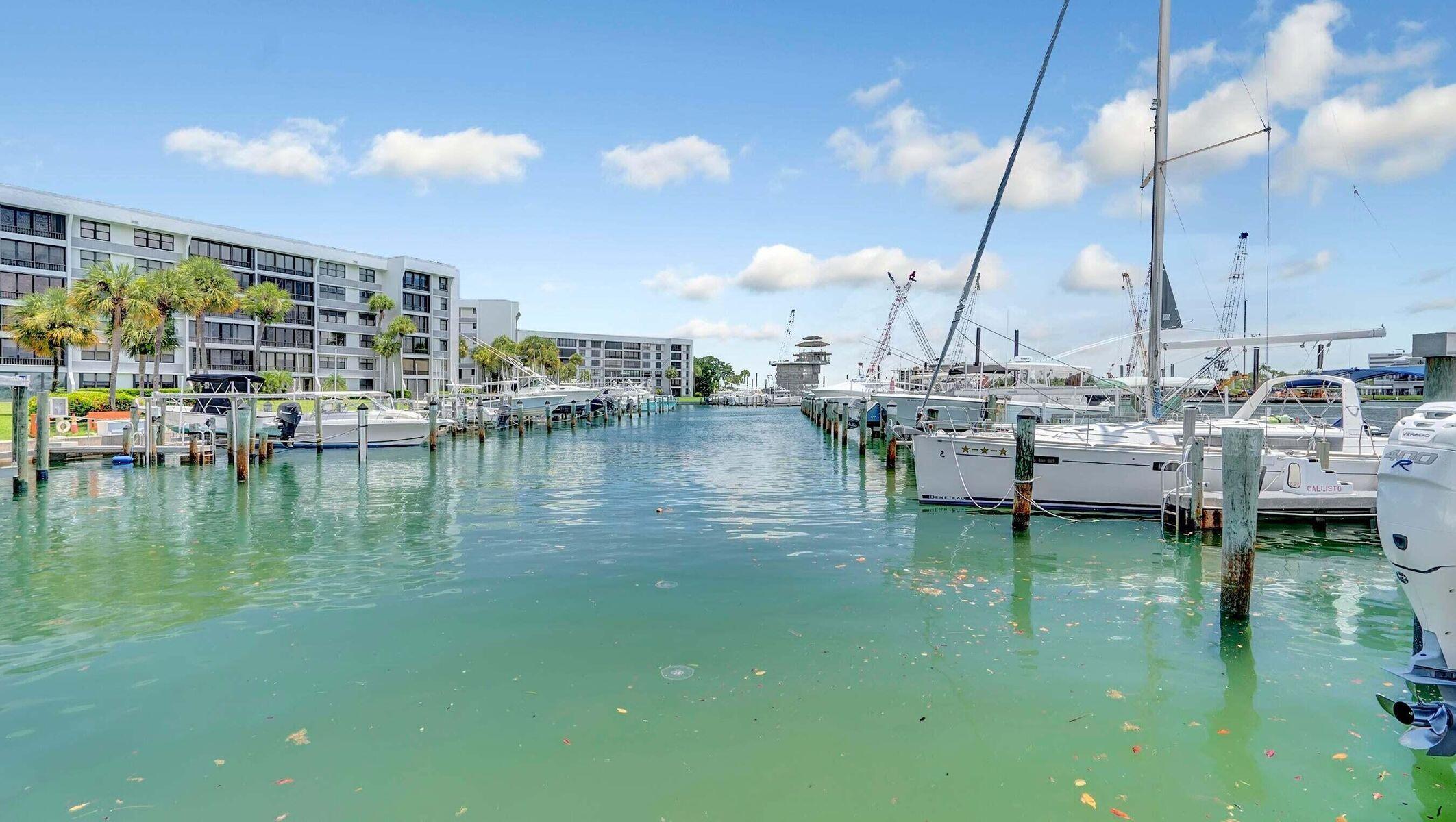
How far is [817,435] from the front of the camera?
65312 mm

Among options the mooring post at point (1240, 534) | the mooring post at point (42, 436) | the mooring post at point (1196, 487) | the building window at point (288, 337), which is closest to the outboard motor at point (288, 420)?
the mooring post at point (42, 436)

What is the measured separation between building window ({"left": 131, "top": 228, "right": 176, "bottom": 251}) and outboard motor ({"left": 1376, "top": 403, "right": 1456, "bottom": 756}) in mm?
82495

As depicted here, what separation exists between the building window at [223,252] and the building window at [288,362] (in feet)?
29.2

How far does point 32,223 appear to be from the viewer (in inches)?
2328

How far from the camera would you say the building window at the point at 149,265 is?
217ft

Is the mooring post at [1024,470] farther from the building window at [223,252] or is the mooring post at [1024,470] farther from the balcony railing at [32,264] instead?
the building window at [223,252]

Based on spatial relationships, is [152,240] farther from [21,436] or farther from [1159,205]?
[1159,205]

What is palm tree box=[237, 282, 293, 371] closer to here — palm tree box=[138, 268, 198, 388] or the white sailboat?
palm tree box=[138, 268, 198, 388]

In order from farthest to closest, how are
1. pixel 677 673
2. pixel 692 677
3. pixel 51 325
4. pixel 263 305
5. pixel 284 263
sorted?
pixel 284 263 → pixel 263 305 → pixel 51 325 → pixel 677 673 → pixel 692 677

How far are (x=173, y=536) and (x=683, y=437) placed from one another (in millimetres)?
44416

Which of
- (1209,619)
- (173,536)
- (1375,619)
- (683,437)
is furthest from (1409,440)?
(683,437)

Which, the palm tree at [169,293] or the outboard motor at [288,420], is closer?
the outboard motor at [288,420]

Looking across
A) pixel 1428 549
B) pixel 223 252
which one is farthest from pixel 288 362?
pixel 1428 549

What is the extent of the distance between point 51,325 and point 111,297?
3460 millimetres
